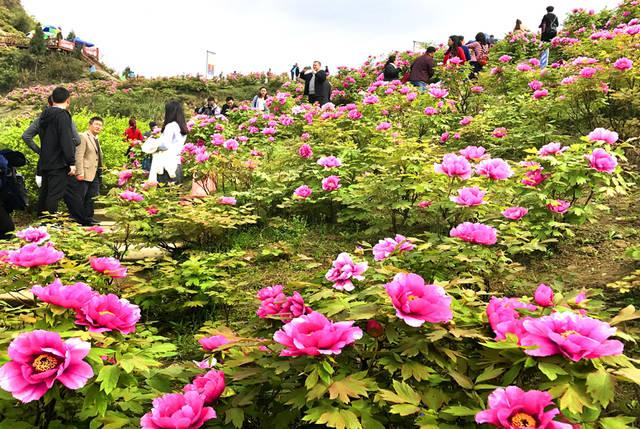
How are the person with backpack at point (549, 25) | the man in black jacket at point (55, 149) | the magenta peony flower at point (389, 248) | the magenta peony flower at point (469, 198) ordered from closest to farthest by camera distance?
1. the magenta peony flower at point (389, 248)
2. the magenta peony flower at point (469, 198)
3. the man in black jacket at point (55, 149)
4. the person with backpack at point (549, 25)

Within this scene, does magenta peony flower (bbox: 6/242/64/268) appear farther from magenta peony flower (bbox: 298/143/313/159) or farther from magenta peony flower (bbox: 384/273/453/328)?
magenta peony flower (bbox: 298/143/313/159)

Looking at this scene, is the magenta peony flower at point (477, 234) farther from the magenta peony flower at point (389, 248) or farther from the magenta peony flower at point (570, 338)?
the magenta peony flower at point (570, 338)

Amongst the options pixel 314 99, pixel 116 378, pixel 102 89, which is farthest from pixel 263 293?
pixel 102 89

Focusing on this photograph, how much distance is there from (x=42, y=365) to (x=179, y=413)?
1.21 feet

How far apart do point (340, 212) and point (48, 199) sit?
10.8 feet

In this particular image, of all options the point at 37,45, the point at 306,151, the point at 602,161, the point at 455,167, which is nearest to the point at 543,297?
the point at 455,167

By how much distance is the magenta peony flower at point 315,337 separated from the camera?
1.16 metres

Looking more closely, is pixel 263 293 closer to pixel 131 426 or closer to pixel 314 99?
pixel 131 426

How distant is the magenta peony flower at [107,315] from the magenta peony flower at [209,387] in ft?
0.92

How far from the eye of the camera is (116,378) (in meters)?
1.25

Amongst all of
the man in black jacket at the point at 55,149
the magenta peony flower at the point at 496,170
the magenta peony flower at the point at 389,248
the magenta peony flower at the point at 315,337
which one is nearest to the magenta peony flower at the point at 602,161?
the magenta peony flower at the point at 496,170

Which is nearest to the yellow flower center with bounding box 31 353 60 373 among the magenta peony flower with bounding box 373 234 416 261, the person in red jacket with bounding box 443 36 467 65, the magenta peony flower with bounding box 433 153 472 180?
the magenta peony flower with bounding box 373 234 416 261

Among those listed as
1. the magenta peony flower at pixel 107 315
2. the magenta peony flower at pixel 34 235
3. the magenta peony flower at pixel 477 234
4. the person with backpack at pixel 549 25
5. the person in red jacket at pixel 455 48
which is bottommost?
the magenta peony flower at pixel 34 235

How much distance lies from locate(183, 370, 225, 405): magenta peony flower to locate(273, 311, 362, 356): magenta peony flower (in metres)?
0.27
